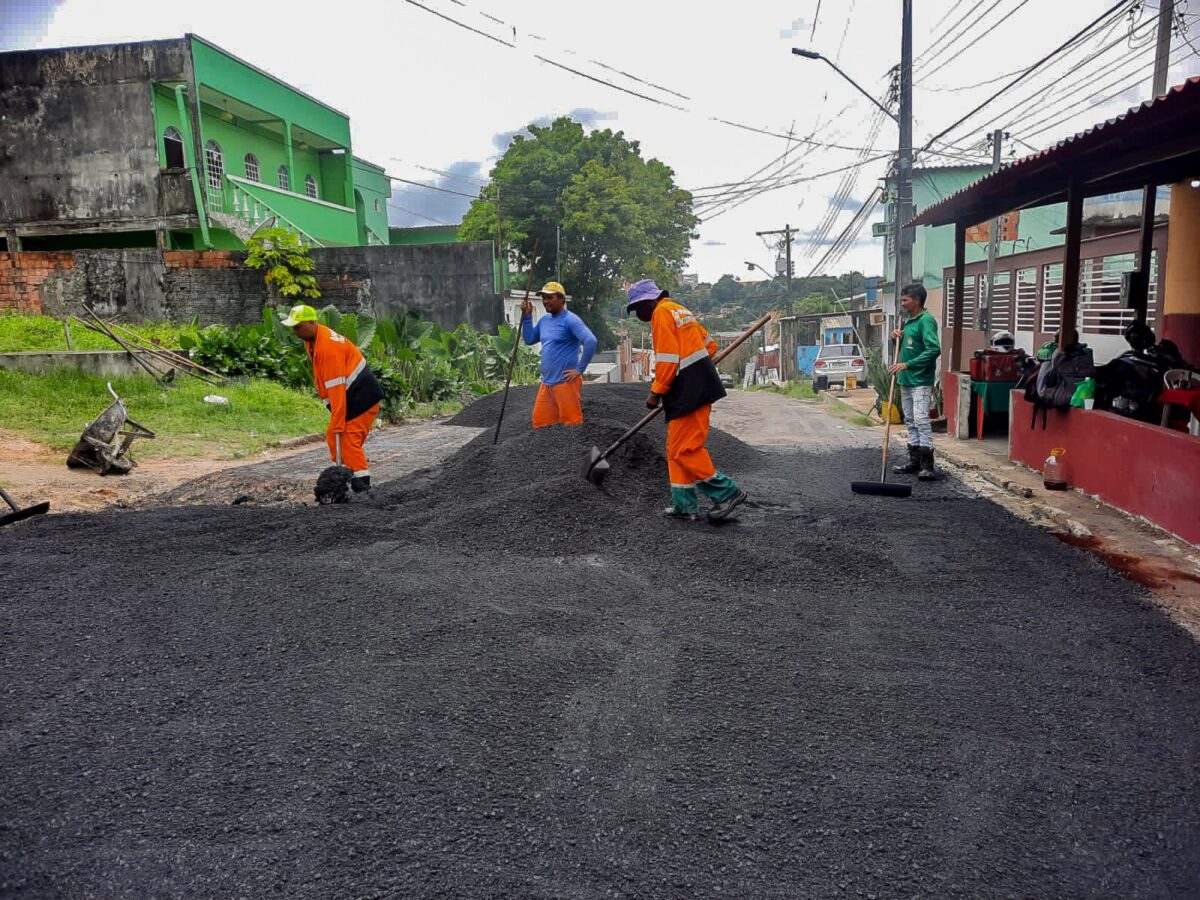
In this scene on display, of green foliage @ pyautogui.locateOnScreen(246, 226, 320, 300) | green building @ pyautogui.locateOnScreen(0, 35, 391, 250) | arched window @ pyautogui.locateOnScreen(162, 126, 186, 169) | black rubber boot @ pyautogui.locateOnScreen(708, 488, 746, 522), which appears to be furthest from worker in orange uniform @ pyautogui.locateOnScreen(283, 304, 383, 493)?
arched window @ pyautogui.locateOnScreen(162, 126, 186, 169)

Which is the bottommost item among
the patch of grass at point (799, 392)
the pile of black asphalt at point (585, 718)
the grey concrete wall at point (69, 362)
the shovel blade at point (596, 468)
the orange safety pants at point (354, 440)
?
the patch of grass at point (799, 392)

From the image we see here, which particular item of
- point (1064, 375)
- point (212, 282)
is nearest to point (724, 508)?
point (1064, 375)

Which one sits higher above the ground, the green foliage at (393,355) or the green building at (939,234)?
the green building at (939,234)

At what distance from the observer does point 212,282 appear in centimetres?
1711

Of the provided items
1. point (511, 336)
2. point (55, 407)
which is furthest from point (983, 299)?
point (55, 407)

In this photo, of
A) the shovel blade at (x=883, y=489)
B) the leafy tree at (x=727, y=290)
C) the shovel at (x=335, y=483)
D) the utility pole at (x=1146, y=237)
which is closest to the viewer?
the shovel at (x=335, y=483)

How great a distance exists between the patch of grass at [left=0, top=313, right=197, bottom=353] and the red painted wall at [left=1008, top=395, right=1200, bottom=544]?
1254 cm

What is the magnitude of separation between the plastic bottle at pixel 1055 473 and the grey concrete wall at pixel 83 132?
1734 cm

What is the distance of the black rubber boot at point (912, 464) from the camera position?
25.3 feet

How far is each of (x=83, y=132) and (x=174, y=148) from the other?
5.66 feet

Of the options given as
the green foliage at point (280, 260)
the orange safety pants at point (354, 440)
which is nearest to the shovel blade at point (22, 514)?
the orange safety pants at point (354, 440)

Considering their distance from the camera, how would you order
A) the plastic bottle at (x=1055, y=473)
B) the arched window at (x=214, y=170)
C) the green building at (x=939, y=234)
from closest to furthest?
the plastic bottle at (x=1055, y=473) < the arched window at (x=214, y=170) < the green building at (x=939, y=234)

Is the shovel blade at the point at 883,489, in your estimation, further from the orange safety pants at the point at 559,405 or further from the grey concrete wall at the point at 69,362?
the grey concrete wall at the point at 69,362

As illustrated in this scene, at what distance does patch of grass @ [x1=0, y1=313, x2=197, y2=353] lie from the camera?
43.9ft
